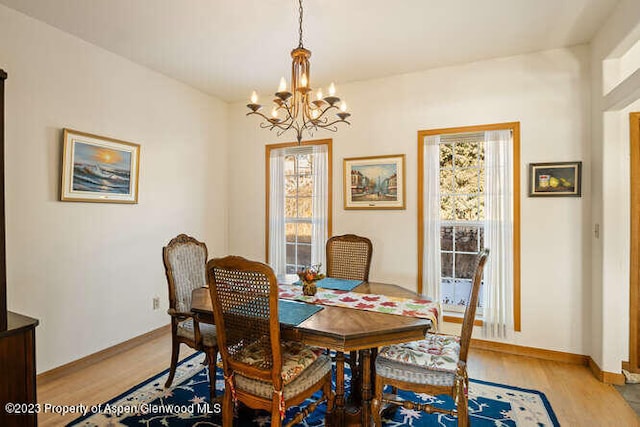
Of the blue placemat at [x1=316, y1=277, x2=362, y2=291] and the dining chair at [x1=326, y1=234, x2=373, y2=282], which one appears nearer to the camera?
the blue placemat at [x1=316, y1=277, x2=362, y2=291]

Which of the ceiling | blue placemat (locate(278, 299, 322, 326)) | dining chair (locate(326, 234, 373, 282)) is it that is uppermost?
the ceiling

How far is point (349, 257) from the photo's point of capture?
313 cm

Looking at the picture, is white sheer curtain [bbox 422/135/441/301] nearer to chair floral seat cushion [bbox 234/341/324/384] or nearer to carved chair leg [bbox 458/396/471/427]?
carved chair leg [bbox 458/396/471/427]

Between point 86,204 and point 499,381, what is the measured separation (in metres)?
3.78

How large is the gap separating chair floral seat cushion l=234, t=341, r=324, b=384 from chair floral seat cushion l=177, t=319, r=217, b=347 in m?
0.50

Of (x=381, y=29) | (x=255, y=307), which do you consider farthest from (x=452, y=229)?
(x=255, y=307)

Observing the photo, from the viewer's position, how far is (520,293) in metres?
3.13

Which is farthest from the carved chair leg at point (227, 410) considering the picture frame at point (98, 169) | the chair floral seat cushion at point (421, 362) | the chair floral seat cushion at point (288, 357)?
the picture frame at point (98, 169)

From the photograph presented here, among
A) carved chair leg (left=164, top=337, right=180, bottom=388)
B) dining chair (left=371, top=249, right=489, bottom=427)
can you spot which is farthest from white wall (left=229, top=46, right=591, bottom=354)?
carved chair leg (left=164, top=337, right=180, bottom=388)

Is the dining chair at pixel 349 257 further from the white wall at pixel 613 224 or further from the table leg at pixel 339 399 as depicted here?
the white wall at pixel 613 224

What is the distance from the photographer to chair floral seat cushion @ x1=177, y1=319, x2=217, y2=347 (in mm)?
2248

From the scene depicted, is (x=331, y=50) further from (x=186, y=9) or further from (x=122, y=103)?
(x=122, y=103)

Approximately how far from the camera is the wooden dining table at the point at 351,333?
1656 millimetres

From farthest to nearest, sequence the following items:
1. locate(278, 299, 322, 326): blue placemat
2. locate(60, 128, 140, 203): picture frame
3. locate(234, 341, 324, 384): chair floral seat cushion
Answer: locate(60, 128, 140, 203): picture frame
locate(278, 299, 322, 326): blue placemat
locate(234, 341, 324, 384): chair floral seat cushion
